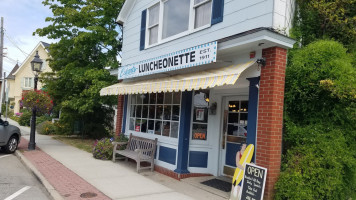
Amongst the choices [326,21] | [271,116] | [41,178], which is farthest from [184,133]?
[326,21]

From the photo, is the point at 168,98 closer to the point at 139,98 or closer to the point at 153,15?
the point at 139,98

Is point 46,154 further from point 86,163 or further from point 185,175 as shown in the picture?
point 185,175

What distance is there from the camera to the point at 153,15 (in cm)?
920

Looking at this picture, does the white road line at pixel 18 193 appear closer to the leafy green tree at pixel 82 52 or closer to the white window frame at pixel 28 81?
the leafy green tree at pixel 82 52

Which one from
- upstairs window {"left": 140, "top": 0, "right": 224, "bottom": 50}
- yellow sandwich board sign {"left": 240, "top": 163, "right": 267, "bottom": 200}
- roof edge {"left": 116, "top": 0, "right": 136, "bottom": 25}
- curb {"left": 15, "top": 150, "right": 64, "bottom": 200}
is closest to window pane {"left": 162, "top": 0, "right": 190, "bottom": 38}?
upstairs window {"left": 140, "top": 0, "right": 224, "bottom": 50}

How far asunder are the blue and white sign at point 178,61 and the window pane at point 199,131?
172cm

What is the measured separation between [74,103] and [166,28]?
21.1ft

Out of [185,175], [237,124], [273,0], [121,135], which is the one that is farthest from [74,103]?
[273,0]

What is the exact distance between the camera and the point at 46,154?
9.91 meters

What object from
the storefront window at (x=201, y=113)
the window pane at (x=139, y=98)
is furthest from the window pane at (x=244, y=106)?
the window pane at (x=139, y=98)

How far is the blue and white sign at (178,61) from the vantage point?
5996 millimetres

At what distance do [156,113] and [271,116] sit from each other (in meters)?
4.28

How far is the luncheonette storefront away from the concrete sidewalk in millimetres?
776

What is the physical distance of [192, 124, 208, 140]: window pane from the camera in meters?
7.43
